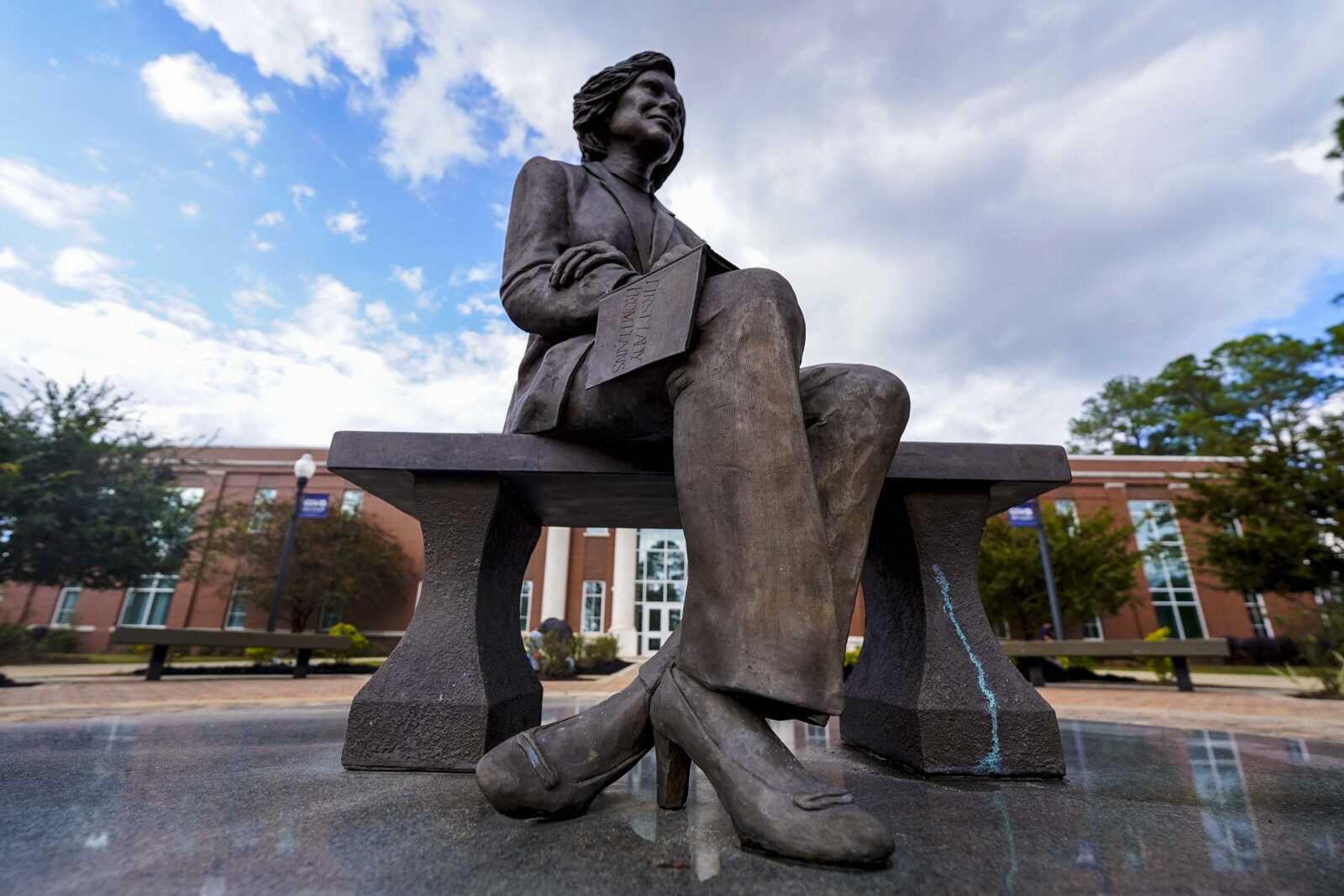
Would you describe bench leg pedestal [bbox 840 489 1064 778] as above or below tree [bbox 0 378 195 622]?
below

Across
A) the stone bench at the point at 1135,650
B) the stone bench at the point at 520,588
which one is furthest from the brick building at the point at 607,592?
the stone bench at the point at 520,588

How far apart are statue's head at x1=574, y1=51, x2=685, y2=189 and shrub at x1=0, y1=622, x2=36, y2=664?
59.0 feet

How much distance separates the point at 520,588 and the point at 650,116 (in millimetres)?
1556

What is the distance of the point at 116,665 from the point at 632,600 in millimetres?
14146

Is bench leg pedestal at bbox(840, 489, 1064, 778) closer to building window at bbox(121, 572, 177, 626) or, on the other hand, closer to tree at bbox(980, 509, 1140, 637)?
tree at bbox(980, 509, 1140, 637)

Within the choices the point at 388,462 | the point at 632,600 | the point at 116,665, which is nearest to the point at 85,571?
the point at 116,665

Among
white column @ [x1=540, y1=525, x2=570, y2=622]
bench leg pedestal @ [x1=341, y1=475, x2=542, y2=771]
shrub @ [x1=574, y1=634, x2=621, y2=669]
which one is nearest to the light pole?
shrub @ [x1=574, y1=634, x2=621, y2=669]

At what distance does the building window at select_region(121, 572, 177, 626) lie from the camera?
25.5 m

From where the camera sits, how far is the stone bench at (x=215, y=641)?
7.56m

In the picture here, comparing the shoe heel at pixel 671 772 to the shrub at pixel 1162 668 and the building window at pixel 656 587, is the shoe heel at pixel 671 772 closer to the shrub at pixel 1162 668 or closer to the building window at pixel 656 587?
the shrub at pixel 1162 668

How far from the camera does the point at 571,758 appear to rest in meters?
1.11

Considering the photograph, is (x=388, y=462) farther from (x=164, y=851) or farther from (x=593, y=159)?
(x=593, y=159)

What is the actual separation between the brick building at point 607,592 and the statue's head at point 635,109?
21622 millimetres

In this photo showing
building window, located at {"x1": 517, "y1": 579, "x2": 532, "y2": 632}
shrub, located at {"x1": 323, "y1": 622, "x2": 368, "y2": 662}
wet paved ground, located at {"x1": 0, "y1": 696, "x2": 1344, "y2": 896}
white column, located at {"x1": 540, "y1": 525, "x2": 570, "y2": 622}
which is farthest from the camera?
building window, located at {"x1": 517, "y1": 579, "x2": 532, "y2": 632}
